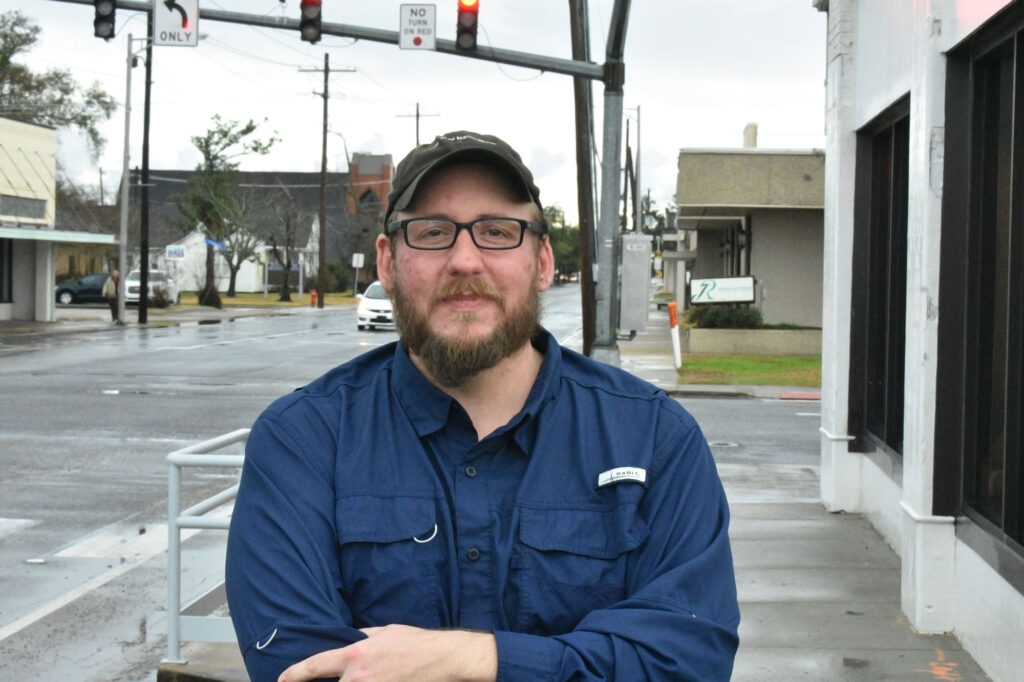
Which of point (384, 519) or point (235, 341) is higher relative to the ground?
point (384, 519)

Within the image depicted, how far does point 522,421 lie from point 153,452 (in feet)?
37.7

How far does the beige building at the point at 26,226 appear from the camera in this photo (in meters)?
38.2

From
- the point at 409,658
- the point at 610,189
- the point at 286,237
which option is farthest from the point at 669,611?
the point at 286,237

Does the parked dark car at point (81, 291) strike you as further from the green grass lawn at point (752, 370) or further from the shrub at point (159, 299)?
the green grass lawn at point (752, 370)

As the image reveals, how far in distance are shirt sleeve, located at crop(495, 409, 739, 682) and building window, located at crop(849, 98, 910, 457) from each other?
20.1ft

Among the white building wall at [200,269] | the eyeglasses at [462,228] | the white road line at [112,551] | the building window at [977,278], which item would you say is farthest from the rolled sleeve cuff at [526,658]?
the white building wall at [200,269]

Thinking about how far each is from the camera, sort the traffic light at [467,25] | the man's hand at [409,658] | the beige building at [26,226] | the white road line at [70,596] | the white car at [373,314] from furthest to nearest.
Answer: the beige building at [26,226]
the white car at [373,314]
the traffic light at [467,25]
the white road line at [70,596]
the man's hand at [409,658]

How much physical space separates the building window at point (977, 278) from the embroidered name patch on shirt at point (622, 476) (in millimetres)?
3678

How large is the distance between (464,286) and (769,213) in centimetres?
2949

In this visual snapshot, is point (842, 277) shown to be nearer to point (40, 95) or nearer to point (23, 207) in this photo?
point (23, 207)

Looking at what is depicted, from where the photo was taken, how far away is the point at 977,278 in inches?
241

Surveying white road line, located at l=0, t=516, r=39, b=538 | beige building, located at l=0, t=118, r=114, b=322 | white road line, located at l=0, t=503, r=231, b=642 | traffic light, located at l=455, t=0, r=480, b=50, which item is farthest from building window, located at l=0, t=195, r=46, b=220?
white road line, located at l=0, t=503, r=231, b=642

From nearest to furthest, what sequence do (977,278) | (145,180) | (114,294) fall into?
1. (977,278)
2. (145,180)
3. (114,294)

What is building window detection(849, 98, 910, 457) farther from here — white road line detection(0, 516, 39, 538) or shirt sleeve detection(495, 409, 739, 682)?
white road line detection(0, 516, 39, 538)
